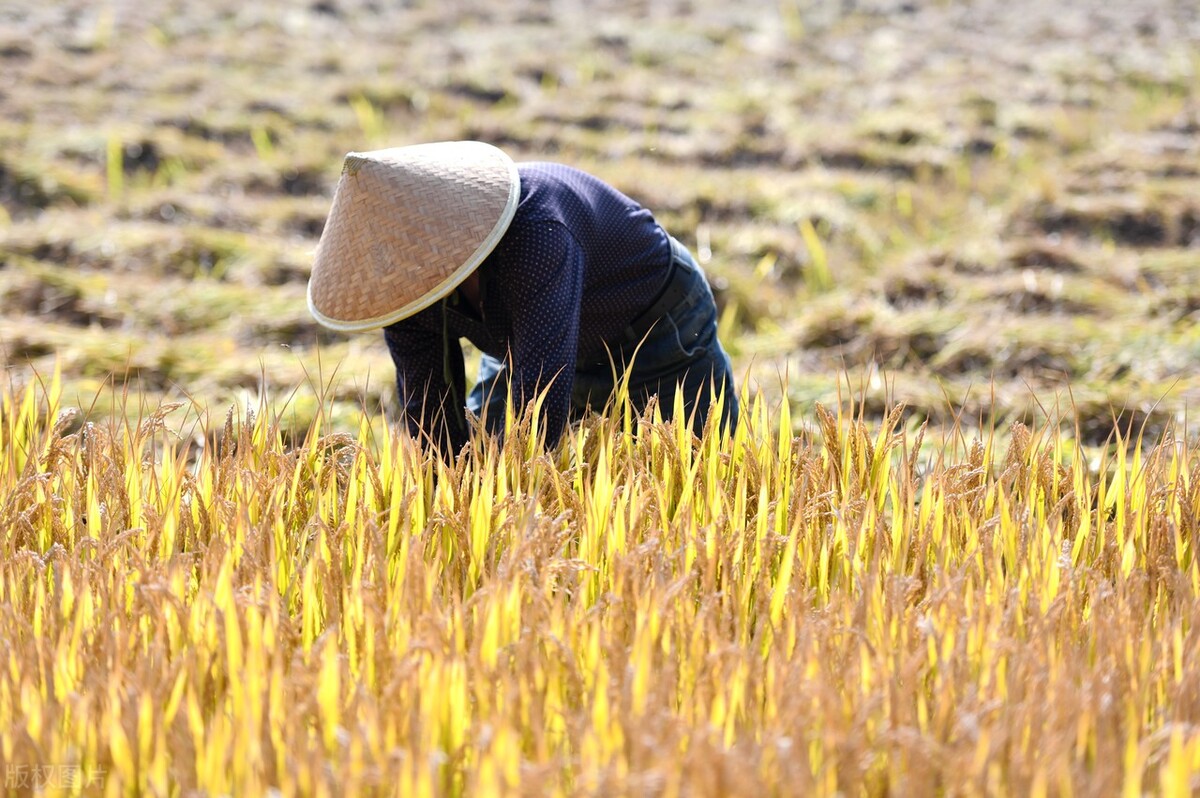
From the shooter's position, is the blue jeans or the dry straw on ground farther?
the blue jeans

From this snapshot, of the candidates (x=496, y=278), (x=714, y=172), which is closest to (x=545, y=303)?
(x=496, y=278)

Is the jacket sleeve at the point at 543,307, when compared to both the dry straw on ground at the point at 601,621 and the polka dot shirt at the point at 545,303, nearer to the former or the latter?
the polka dot shirt at the point at 545,303

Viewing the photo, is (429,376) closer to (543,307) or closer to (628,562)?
(543,307)

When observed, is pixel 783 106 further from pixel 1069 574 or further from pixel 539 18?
pixel 1069 574

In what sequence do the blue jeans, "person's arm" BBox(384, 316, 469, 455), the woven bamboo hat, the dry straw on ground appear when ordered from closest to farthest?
the dry straw on ground, the woven bamboo hat, "person's arm" BBox(384, 316, 469, 455), the blue jeans

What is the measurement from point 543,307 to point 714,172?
4145 millimetres

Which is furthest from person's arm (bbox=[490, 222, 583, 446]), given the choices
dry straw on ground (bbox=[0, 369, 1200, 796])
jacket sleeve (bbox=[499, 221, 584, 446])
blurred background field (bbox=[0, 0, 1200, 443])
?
blurred background field (bbox=[0, 0, 1200, 443])

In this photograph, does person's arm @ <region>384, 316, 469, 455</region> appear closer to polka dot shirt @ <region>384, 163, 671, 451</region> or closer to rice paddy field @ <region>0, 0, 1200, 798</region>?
polka dot shirt @ <region>384, 163, 671, 451</region>

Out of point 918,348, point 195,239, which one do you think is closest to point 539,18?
point 195,239

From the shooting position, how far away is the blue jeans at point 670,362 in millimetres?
2180

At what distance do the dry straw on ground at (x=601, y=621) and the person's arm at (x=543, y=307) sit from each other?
10 cm

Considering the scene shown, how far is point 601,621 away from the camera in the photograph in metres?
1.47

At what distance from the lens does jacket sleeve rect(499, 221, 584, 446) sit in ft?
5.92

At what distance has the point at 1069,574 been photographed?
1534 millimetres
